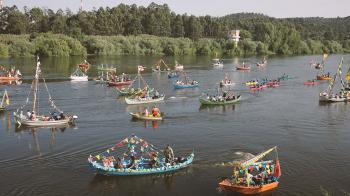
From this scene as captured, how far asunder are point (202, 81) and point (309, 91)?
78.7 ft

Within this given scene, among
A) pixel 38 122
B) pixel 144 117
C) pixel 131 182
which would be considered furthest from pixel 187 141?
pixel 38 122

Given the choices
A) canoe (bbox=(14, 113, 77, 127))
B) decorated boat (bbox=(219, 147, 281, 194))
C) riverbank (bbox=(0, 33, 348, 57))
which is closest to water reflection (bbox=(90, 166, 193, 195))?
decorated boat (bbox=(219, 147, 281, 194))

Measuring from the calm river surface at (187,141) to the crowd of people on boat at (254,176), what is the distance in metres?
1.42

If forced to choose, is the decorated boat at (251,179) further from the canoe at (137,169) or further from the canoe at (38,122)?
the canoe at (38,122)

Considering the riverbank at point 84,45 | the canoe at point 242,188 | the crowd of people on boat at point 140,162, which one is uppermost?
the riverbank at point 84,45

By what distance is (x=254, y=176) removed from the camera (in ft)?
119

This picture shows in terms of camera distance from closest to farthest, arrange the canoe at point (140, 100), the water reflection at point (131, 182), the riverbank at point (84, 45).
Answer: the water reflection at point (131, 182)
the canoe at point (140, 100)
the riverbank at point (84, 45)

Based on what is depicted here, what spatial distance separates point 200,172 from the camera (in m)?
40.1

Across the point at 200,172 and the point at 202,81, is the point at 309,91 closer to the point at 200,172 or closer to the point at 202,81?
the point at 202,81

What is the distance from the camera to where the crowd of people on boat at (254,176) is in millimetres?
35594

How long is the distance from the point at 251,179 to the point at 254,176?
2.11 ft

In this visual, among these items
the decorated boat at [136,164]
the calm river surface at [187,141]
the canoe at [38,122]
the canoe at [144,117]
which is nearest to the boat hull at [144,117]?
the canoe at [144,117]

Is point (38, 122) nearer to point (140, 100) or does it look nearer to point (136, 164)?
point (140, 100)

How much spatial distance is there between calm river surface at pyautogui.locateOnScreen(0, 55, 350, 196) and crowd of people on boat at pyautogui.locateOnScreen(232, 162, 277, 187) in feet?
4.65
